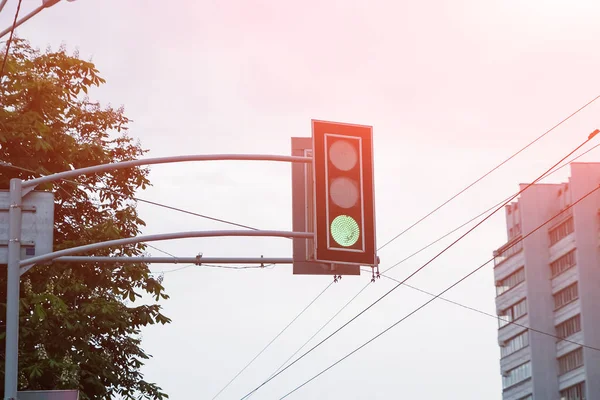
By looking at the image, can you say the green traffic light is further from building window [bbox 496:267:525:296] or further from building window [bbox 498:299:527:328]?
building window [bbox 496:267:525:296]

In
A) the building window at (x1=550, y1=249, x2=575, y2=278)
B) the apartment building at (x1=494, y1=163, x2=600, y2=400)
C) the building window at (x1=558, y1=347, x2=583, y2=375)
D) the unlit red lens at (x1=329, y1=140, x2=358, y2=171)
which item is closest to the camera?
the unlit red lens at (x1=329, y1=140, x2=358, y2=171)

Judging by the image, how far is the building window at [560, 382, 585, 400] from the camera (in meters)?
106

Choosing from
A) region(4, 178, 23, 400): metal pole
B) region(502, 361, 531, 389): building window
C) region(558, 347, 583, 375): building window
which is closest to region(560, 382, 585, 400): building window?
region(558, 347, 583, 375): building window

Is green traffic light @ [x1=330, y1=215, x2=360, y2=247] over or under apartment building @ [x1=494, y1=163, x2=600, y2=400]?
under

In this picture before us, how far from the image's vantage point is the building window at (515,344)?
11612cm

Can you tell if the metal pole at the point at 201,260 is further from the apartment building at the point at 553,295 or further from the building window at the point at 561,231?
the building window at the point at 561,231

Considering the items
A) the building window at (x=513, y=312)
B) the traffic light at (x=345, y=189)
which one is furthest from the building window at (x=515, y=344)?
the traffic light at (x=345, y=189)

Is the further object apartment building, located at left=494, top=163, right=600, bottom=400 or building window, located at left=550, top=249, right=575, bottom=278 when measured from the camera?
building window, located at left=550, top=249, right=575, bottom=278

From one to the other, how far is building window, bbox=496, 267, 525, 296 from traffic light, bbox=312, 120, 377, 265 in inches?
4289

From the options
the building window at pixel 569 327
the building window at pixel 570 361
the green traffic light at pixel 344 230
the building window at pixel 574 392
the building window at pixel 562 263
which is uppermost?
the building window at pixel 562 263

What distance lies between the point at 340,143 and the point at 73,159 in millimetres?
18031

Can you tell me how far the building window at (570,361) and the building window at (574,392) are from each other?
1.83 meters

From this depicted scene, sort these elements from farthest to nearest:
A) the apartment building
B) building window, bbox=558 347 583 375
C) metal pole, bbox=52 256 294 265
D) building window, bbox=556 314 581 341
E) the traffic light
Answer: building window, bbox=556 314 581 341, building window, bbox=558 347 583 375, the apartment building, metal pole, bbox=52 256 294 265, the traffic light

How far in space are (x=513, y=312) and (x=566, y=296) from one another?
10.9m
